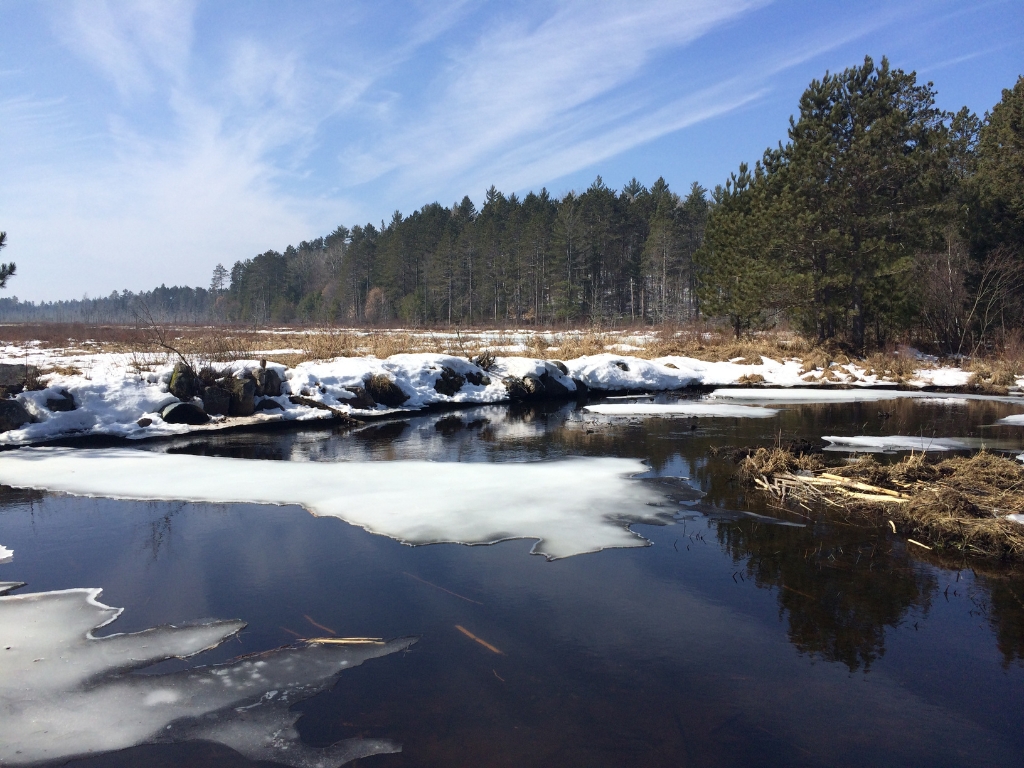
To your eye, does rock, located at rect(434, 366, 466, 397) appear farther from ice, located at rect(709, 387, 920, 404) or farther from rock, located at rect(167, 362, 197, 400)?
ice, located at rect(709, 387, 920, 404)

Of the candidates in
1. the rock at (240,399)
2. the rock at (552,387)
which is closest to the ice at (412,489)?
the rock at (240,399)

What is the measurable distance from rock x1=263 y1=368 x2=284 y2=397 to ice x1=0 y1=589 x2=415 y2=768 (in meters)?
10.8

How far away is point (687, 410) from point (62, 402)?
562 inches

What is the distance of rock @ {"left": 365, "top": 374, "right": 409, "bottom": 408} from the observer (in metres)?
17.2

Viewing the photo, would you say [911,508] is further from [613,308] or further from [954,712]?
[613,308]

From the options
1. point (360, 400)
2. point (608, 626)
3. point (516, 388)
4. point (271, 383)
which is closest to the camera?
point (608, 626)

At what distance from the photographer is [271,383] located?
15.7 meters

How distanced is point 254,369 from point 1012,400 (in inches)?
827

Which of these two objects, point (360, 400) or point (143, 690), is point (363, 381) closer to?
point (360, 400)

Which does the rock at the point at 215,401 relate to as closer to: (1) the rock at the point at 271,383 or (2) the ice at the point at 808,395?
(1) the rock at the point at 271,383

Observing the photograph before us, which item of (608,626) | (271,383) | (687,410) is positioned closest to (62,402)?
(271,383)

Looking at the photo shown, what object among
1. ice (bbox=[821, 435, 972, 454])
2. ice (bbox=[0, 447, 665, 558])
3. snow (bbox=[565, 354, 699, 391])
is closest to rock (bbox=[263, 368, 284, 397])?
ice (bbox=[0, 447, 665, 558])

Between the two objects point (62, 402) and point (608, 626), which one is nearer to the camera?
point (608, 626)

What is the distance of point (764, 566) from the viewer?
6.13 m
